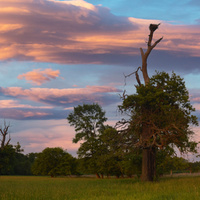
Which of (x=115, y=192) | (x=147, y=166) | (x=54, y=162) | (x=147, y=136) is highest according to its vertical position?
(x=147, y=136)

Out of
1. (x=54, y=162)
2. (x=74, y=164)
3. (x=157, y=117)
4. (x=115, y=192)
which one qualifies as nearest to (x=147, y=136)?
(x=157, y=117)

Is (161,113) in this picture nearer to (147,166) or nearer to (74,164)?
(147,166)

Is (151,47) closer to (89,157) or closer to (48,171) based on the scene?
(89,157)

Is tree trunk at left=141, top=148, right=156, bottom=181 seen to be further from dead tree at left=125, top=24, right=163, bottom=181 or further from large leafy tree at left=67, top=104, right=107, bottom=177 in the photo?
large leafy tree at left=67, top=104, right=107, bottom=177

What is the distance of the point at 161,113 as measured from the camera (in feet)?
100

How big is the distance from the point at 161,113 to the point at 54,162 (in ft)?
187

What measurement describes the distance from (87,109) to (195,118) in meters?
35.8

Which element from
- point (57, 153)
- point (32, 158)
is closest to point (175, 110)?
point (57, 153)

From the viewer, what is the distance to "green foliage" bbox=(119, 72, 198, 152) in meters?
29.7

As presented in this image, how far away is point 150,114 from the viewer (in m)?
31.0

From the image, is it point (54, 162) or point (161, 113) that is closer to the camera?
point (161, 113)

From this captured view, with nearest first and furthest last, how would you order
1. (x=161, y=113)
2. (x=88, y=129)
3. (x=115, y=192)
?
(x=115, y=192) → (x=161, y=113) → (x=88, y=129)

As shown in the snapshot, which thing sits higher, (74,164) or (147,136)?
(147,136)

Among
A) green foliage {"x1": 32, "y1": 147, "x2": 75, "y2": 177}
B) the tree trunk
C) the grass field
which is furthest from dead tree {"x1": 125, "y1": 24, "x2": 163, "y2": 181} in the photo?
green foliage {"x1": 32, "y1": 147, "x2": 75, "y2": 177}
